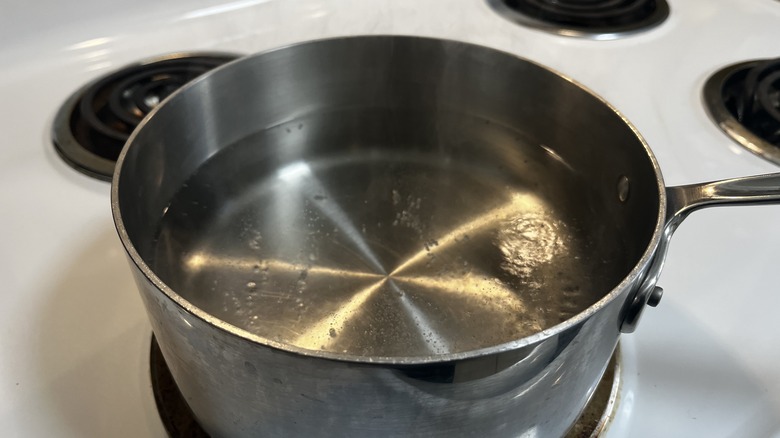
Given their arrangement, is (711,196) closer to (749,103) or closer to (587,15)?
(749,103)

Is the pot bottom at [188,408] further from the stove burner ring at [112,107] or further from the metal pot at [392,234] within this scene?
the stove burner ring at [112,107]

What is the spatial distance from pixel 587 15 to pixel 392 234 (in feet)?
1.24

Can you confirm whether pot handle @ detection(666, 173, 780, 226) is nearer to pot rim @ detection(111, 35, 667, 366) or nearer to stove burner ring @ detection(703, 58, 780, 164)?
pot rim @ detection(111, 35, 667, 366)

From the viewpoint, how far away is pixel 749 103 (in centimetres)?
56

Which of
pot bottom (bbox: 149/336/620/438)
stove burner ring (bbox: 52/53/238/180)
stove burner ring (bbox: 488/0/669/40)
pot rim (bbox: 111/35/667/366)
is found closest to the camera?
pot rim (bbox: 111/35/667/366)

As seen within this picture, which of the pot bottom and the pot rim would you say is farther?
the pot bottom

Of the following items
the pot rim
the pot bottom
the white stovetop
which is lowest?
the pot bottom

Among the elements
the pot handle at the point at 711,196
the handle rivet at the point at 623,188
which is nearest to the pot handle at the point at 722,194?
the pot handle at the point at 711,196

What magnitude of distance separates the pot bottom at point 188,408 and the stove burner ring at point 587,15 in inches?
16.5

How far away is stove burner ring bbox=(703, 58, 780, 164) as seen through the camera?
20.6 inches

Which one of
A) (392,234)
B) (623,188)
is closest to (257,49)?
(392,234)

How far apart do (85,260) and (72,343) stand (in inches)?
2.7

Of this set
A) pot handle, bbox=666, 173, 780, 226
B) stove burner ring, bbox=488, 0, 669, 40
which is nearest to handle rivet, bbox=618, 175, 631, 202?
pot handle, bbox=666, 173, 780, 226

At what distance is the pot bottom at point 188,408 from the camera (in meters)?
0.34
